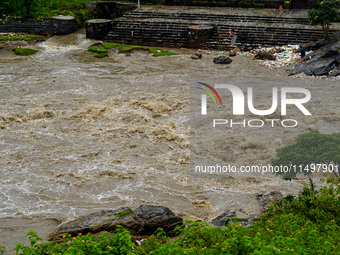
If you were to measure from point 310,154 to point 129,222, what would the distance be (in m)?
3.48

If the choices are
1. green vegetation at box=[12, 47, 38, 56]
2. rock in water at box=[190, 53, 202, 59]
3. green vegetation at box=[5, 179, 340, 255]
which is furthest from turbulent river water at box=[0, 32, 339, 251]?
green vegetation at box=[5, 179, 340, 255]

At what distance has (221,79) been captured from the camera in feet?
54.7

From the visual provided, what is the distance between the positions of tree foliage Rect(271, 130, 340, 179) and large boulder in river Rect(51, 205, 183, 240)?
2.32m

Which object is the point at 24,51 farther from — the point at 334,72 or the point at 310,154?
the point at 310,154

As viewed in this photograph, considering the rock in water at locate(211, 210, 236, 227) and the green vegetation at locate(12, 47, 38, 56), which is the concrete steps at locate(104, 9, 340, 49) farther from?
the rock in water at locate(211, 210, 236, 227)

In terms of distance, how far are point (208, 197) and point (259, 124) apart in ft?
14.0

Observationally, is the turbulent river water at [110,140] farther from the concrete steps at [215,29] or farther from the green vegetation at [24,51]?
the concrete steps at [215,29]

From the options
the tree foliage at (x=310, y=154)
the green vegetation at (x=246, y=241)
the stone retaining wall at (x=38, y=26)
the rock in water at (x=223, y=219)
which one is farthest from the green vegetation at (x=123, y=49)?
the green vegetation at (x=246, y=241)

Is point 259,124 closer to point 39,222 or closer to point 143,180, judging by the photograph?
point 143,180

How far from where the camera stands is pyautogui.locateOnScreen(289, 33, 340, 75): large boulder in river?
53.1 ft

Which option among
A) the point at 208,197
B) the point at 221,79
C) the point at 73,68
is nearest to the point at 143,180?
the point at 208,197

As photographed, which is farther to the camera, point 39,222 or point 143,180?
point 143,180

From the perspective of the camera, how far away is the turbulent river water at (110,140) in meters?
8.80

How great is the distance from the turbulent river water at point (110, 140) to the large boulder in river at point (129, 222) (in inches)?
39.1
